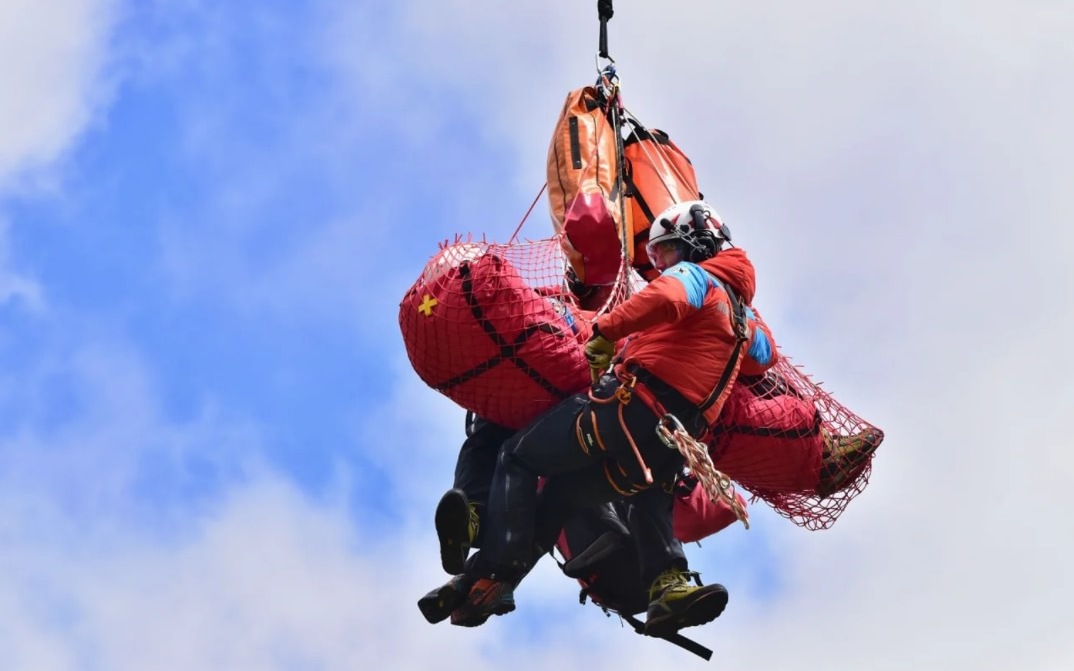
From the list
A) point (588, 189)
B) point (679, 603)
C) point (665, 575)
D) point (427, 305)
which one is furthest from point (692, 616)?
point (588, 189)

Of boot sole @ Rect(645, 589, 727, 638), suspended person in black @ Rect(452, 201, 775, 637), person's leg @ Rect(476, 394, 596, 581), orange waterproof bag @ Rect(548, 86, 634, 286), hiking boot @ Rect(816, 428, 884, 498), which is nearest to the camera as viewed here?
suspended person in black @ Rect(452, 201, 775, 637)

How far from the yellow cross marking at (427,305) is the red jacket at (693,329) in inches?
49.7

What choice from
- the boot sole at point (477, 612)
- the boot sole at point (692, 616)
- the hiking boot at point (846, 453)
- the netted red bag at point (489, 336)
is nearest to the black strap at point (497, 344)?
the netted red bag at point (489, 336)

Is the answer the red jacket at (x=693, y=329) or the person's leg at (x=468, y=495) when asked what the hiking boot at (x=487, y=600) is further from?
the red jacket at (x=693, y=329)

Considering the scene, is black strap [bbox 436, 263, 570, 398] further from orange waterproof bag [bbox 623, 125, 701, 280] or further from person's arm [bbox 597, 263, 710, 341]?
Result: orange waterproof bag [bbox 623, 125, 701, 280]

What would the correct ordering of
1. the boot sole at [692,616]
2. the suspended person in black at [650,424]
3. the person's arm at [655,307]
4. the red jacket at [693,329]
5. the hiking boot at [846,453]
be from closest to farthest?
the person's arm at [655,307]
the red jacket at [693,329]
the suspended person in black at [650,424]
the boot sole at [692,616]
the hiking boot at [846,453]

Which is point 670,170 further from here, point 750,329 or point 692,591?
point 692,591

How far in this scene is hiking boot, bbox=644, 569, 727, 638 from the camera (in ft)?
47.2

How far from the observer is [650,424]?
46.0 ft

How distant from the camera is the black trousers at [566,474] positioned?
1408 centimetres

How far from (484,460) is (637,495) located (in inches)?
42.4

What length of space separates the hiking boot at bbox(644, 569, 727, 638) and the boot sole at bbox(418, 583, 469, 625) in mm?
1275

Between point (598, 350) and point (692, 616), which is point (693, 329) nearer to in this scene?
point (598, 350)

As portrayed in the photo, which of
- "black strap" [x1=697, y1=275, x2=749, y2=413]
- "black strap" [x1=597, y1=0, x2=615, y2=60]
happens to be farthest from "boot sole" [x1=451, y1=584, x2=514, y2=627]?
"black strap" [x1=597, y1=0, x2=615, y2=60]
